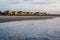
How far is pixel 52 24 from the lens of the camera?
5.74ft

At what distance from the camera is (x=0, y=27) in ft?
5.69

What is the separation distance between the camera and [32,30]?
1744mm

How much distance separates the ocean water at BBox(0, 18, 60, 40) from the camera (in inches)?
68.1

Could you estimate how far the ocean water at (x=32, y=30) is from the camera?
1729mm

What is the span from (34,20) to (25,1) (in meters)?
0.23

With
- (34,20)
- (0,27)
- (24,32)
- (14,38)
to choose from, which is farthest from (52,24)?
(0,27)

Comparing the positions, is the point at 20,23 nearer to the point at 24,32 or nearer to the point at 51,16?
the point at 24,32

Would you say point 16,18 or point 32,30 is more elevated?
point 16,18

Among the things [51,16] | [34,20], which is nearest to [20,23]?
[34,20]

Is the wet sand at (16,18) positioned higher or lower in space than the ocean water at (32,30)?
higher

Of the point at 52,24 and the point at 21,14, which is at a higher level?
the point at 21,14

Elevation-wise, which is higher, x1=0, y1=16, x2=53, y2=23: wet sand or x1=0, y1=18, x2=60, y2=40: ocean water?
x1=0, y1=16, x2=53, y2=23: wet sand

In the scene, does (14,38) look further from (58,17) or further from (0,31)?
(58,17)

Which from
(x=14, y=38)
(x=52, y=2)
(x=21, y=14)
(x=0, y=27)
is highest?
(x=52, y=2)
